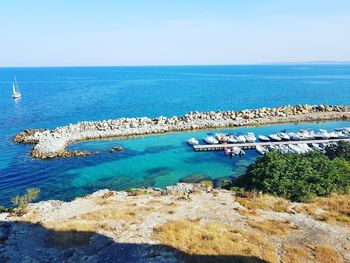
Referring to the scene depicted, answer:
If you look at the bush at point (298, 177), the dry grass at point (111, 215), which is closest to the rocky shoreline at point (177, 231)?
the dry grass at point (111, 215)

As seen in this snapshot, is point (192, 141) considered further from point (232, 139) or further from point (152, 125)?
point (152, 125)

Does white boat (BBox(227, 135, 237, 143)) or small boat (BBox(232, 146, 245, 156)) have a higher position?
white boat (BBox(227, 135, 237, 143))

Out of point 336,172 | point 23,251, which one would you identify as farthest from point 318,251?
point 23,251

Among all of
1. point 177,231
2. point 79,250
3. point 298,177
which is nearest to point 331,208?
point 298,177

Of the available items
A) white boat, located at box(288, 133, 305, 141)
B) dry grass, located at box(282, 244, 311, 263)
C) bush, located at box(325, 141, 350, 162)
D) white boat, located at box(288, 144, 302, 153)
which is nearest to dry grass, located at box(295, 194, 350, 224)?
dry grass, located at box(282, 244, 311, 263)

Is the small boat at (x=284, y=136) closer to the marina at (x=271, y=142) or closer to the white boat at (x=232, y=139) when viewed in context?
the marina at (x=271, y=142)

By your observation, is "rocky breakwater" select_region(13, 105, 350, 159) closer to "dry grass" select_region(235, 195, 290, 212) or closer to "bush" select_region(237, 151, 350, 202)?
"bush" select_region(237, 151, 350, 202)
